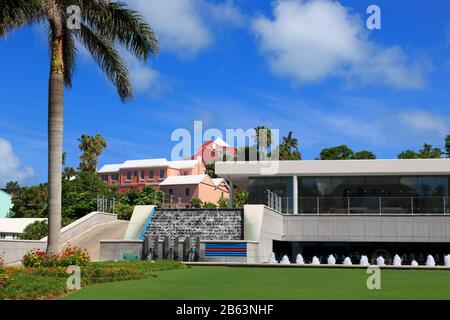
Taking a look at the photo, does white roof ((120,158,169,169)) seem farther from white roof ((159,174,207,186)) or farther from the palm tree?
the palm tree

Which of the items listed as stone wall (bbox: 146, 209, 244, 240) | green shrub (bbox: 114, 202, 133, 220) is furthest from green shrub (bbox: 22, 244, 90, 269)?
green shrub (bbox: 114, 202, 133, 220)

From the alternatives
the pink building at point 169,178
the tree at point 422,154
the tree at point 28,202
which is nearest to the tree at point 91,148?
the pink building at point 169,178

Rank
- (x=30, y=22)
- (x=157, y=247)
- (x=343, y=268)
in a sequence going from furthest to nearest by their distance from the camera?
(x=157, y=247) → (x=343, y=268) → (x=30, y=22)

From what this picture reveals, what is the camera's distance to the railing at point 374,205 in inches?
1610

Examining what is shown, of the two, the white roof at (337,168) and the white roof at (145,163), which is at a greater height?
the white roof at (145,163)

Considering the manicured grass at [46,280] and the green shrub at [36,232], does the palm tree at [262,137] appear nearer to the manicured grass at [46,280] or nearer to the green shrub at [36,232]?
the green shrub at [36,232]

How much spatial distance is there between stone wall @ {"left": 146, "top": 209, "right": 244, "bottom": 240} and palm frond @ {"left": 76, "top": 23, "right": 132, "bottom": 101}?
1135 centimetres

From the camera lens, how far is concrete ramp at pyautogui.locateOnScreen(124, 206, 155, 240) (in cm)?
3541

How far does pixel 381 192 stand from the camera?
1694 inches

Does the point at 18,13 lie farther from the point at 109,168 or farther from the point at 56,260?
the point at 109,168

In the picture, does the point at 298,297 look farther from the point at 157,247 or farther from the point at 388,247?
the point at 388,247

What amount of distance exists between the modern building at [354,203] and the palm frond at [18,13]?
2054 cm
